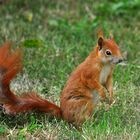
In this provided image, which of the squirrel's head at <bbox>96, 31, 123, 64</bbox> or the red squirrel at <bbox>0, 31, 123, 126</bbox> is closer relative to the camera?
the red squirrel at <bbox>0, 31, 123, 126</bbox>

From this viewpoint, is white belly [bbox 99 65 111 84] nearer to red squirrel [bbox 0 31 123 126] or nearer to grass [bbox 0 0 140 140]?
red squirrel [bbox 0 31 123 126]

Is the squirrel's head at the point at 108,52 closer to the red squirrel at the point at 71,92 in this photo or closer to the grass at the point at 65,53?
the red squirrel at the point at 71,92

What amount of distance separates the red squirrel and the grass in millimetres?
101

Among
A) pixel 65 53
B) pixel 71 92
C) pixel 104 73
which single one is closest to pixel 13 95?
pixel 71 92

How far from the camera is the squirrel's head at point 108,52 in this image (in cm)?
588

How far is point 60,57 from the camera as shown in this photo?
7.50 m

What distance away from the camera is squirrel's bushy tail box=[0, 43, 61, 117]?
17.9 ft

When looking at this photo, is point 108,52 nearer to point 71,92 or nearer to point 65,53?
point 71,92

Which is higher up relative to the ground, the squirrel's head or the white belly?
the squirrel's head

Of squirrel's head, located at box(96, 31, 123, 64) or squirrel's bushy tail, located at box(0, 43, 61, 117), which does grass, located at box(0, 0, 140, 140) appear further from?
squirrel's head, located at box(96, 31, 123, 64)

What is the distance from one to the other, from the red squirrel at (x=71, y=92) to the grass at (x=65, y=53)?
0.33 feet

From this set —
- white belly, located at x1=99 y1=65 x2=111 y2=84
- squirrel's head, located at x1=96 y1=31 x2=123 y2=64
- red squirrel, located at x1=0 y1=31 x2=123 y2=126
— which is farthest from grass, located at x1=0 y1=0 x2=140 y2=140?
squirrel's head, located at x1=96 y1=31 x2=123 y2=64

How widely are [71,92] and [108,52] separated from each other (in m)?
0.52

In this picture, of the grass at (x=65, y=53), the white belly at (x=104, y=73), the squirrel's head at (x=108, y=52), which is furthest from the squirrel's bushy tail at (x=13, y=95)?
the squirrel's head at (x=108, y=52)
